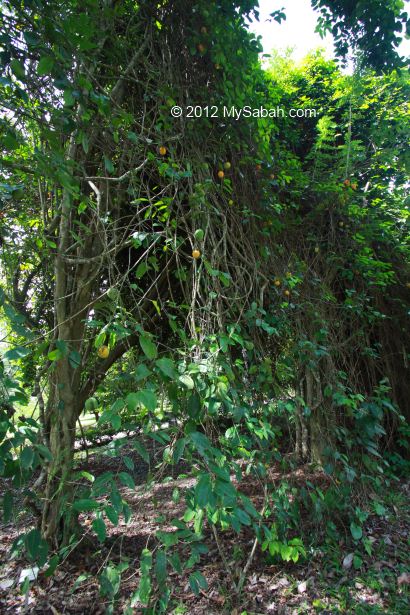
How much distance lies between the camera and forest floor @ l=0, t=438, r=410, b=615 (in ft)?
5.08

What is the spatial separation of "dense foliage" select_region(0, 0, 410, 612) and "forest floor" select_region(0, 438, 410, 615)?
117 mm

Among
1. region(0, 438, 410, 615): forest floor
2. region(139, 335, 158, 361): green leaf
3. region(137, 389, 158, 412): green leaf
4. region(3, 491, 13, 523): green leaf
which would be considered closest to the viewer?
region(3, 491, 13, 523): green leaf

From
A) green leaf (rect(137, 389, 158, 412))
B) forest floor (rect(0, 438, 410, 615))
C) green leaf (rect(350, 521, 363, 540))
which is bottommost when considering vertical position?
forest floor (rect(0, 438, 410, 615))

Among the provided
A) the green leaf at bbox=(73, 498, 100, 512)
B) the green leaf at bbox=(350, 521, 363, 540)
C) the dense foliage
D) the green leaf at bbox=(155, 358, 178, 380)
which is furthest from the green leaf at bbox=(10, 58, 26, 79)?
the green leaf at bbox=(350, 521, 363, 540)

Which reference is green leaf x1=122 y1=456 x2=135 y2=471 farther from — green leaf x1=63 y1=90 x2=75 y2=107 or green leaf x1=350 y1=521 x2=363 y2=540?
green leaf x1=350 y1=521 x2=363 y2=540

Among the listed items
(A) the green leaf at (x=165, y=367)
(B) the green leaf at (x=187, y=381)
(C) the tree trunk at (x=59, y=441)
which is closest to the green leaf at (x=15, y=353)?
(A) the green leaf at (x=165, y=367)

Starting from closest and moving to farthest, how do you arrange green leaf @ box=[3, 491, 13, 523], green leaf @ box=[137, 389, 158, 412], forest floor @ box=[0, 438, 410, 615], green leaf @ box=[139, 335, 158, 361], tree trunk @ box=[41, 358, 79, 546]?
green leaf @ box=[3, 491, 13, 523] → green leaf @ box=[137, 389, 158, 412] → green leaf @ box=[139, 335, 158, 361] → forest floor @ box=[0, 438, 410, 615] → tree trunk @ box=[41, 358, 79, 546]

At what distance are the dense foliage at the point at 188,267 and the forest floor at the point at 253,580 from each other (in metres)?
0.12

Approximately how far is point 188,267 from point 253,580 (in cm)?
161

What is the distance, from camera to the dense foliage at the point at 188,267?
1127mm

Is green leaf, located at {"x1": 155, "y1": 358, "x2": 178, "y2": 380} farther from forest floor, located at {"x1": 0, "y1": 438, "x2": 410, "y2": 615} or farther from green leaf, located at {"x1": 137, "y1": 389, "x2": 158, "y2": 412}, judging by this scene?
forest floor, located at {"x1": 0, "y1": 438, "x2": 410, "y2": 615}

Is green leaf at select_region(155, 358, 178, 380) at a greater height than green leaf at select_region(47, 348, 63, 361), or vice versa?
green leaf at select_region(47, 348, 63, 361)

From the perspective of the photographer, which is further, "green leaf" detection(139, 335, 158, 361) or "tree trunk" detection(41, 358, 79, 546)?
"tree trunk" detection(41, 358, 79, 546)

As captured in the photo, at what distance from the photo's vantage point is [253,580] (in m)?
1.70
